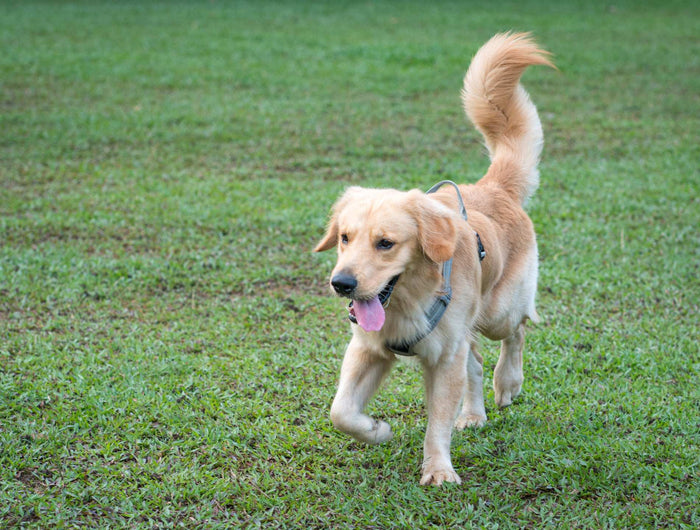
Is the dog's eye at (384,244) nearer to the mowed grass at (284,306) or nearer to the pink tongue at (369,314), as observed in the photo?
the pink tongue at (369,314)

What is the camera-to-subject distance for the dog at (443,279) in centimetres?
342

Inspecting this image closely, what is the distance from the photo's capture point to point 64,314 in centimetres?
557

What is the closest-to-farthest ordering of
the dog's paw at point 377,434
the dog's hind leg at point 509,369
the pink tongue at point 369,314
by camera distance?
1. the pink tongue at point 369,314
2. the dog's paw at point 377,434
3. the dog's hind leg at point 509,369

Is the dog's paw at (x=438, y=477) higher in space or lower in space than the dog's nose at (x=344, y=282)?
lower

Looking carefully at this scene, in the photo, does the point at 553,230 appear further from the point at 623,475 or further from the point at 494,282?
the point at 623,475

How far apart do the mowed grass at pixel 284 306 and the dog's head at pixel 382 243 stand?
1.04 meters

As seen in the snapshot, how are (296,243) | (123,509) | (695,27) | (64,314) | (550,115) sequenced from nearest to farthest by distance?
(123,509) < (64,314) < (296,243) < (550,115) < (695,27)

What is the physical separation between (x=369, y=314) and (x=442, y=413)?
29.1 inches

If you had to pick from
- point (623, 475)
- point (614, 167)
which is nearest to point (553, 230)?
point (614, 167)

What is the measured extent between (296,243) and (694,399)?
3.75 metres

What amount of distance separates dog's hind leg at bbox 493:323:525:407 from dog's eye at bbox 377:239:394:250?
137cm

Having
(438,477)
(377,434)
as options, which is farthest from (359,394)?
(438,477)

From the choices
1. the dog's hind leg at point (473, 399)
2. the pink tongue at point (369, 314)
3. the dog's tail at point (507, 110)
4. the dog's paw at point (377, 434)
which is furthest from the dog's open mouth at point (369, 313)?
the dog's tail at point (507, 110)

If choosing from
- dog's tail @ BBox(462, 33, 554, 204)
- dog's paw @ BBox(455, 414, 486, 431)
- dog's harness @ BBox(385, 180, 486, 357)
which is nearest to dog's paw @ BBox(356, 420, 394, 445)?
dog's harness @ BBox(385, 180, 486, 357)
